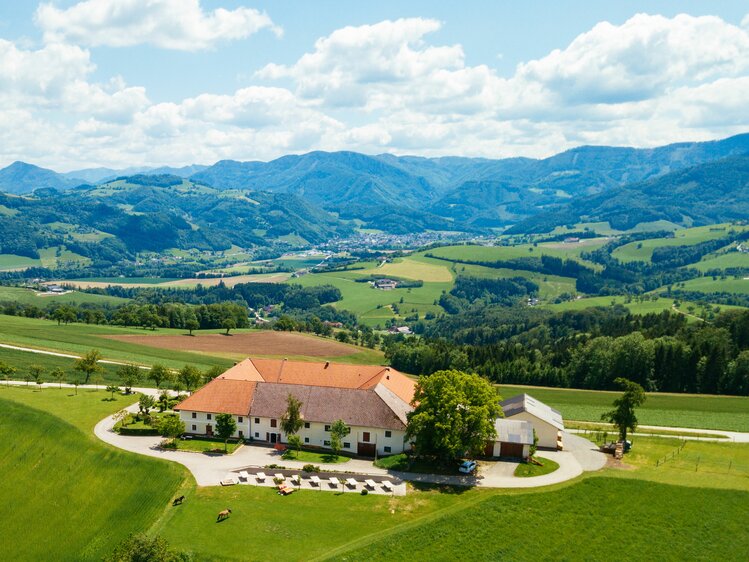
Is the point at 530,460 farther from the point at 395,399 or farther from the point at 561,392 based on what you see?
the point at 561,392

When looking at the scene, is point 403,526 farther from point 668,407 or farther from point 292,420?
point 668,407

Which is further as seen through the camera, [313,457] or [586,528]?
[313,457]

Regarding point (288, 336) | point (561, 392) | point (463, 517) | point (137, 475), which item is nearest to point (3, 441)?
point (137, 475)

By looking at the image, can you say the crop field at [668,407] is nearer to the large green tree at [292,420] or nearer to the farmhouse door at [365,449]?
the farmhouse door at [365,449]

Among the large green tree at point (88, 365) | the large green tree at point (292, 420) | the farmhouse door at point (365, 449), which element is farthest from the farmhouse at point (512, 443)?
the large green tree at point (88, 365)

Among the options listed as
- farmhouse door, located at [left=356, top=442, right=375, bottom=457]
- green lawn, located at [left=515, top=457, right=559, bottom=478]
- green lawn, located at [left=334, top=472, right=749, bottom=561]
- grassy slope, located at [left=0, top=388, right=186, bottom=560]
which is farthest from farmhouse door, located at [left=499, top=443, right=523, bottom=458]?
grassy slope, located at [left=0, top=388, right=186, bottom=560]

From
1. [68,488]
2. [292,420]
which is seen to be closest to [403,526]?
[292,420]

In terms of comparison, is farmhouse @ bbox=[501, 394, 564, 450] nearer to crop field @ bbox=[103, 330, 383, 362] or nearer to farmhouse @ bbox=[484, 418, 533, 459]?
farmhouse @ bbox=[484, 418, 533, 459]
